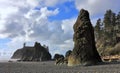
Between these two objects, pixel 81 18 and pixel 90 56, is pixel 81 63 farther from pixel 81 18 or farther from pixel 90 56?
pixel 81 18

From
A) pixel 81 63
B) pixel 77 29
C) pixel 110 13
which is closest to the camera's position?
pixel 81 63

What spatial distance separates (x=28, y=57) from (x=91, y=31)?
12194cm

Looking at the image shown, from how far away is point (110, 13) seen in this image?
13538 cm

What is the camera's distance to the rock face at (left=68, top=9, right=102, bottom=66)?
66.7 m

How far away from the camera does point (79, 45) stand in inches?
2677

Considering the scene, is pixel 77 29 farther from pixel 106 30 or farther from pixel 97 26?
pixel 97 26

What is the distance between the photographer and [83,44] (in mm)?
67875

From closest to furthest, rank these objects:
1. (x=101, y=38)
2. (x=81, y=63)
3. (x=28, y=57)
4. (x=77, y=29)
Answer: (x=81, y=63) < (x=77, y=29) < (x=101, y=38) < (x=28, y=57)

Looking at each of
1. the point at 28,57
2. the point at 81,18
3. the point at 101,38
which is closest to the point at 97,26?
the point at 101,38

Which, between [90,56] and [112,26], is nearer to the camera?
[90,56]

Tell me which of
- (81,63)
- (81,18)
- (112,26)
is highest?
(112,26)

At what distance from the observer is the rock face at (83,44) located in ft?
219

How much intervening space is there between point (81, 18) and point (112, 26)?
66296mm

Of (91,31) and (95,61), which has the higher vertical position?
(91,31)
